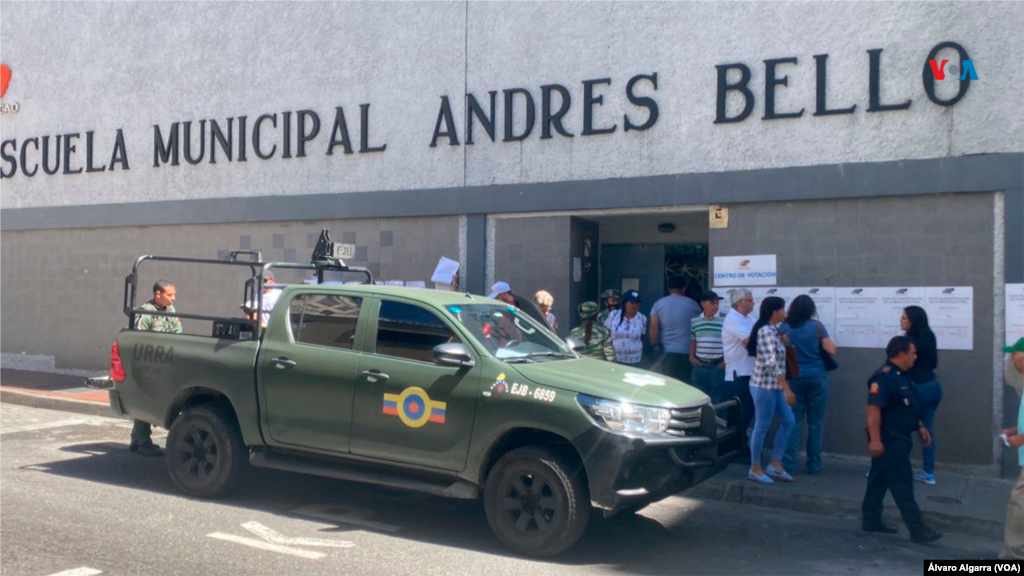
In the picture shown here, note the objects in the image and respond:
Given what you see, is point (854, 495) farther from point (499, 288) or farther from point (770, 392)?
point (499, 288)

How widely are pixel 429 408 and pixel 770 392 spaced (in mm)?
3530

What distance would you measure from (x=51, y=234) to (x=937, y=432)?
47.8 feet

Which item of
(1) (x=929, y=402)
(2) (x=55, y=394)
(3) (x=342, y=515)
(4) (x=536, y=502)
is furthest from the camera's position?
(2) (x=55, y=394)

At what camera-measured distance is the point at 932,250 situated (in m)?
9.41

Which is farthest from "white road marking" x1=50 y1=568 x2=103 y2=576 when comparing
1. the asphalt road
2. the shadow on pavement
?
the shadow on pavement

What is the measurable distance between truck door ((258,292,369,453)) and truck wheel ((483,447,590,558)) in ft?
4.43

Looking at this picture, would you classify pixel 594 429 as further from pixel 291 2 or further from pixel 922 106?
pixel 291 2

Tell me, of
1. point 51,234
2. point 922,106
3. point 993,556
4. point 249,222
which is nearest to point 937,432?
point 993,556

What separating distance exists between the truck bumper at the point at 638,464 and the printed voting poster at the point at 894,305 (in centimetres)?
397

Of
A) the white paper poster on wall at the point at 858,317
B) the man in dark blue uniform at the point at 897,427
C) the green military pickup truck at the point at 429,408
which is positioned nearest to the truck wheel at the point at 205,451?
the green military pickup truck at the point at 429,408

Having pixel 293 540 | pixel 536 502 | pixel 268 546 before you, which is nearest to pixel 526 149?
pixel 536 502

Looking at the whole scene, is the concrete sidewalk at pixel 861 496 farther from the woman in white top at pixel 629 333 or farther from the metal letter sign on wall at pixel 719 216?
the metal letter sign on wall at pixel 719 216

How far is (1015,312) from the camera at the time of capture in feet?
29.4

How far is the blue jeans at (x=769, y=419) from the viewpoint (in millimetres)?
8516
